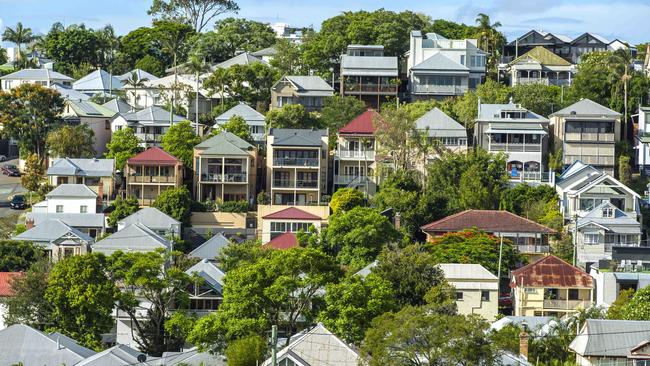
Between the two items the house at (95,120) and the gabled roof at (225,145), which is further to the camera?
the house at (95,120)

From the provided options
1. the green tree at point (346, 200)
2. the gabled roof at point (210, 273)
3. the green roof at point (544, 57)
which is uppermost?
the green roof at point (544, 57)

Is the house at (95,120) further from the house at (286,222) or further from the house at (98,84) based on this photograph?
the house at (286,222)

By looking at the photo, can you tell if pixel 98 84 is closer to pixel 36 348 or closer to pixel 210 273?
pixel 210 273

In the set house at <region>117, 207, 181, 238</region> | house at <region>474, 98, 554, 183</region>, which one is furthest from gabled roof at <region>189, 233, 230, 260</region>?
house at <region>474, 98, 554, 183</region>

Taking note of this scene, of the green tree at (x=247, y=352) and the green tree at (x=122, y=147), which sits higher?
the green tree at (x=122, y=147)

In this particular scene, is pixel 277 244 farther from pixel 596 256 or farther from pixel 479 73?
pixel 479 73

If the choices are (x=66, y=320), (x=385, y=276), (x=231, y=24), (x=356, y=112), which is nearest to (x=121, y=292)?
(x=66, y=320)

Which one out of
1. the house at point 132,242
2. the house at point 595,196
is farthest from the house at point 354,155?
the house at point 132,242
